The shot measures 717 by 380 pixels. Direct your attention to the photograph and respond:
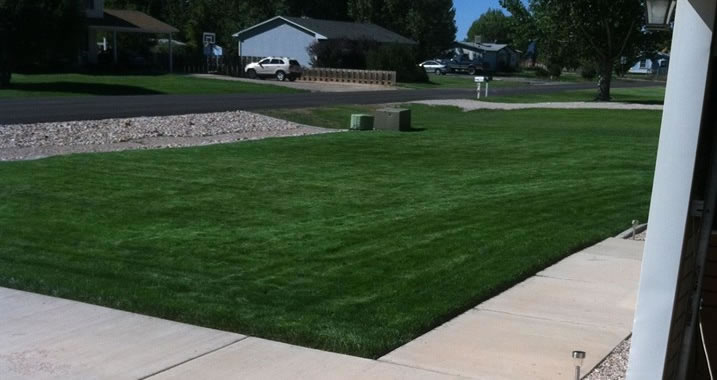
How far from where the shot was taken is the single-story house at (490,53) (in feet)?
354

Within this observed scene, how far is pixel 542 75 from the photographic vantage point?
9450cm

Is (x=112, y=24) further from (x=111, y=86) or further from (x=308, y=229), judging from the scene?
(x=308, y=229)

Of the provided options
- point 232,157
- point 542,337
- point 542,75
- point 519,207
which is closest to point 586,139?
point 232,157

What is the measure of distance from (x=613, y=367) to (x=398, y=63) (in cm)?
6233

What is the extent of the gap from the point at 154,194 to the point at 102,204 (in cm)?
106

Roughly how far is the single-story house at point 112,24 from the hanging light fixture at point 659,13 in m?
55.5

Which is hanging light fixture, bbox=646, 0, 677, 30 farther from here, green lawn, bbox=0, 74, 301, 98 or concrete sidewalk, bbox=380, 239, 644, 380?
green lawn, bbox=0, 74, 301, 98

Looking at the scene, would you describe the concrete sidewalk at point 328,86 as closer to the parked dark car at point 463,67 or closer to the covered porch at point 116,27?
the covered porch at point 116,27

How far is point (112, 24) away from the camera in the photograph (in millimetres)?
62250

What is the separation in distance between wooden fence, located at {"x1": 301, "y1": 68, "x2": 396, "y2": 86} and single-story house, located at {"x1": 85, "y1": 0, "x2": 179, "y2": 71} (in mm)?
10754

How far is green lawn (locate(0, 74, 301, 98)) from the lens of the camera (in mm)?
40969

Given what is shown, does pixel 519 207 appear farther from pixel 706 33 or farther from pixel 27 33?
pixel 27 33

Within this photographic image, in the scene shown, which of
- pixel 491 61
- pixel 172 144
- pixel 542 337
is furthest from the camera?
pixel 491 61

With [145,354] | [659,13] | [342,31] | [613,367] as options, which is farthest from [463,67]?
[145,354]
